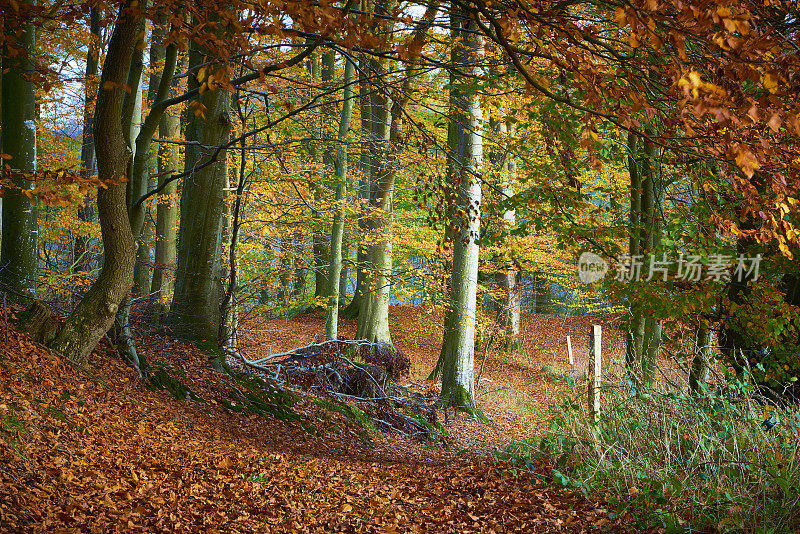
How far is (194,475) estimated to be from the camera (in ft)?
13.1

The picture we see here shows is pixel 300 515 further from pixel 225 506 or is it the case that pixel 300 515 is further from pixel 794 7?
pixel 794 7

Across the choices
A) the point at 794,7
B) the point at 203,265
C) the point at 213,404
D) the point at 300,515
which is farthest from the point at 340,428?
the point at 794,7

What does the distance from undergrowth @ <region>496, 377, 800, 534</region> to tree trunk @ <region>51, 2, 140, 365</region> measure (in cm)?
375

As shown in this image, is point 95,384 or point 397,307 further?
point 397,307

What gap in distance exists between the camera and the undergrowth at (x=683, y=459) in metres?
3.31

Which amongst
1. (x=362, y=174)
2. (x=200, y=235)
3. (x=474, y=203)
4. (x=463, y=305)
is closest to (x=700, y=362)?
(x=474, y=203)

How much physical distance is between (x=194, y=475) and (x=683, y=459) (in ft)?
10.9

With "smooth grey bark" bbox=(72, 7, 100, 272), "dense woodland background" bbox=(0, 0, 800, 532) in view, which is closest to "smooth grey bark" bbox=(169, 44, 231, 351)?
"dense woodland background" bbox=(0, 0, 800, 532)

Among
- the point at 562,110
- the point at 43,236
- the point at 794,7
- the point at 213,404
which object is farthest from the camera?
the point at 43,236

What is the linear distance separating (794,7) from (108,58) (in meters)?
6.09

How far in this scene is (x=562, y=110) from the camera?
25.3 ft

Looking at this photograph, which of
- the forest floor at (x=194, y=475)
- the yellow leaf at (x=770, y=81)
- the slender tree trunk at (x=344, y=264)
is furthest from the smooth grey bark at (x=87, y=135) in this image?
the yellow leaf at (x=770, y=81)

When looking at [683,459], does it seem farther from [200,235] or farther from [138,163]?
[200,235]

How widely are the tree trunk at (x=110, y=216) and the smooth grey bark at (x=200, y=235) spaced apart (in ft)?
6.36
